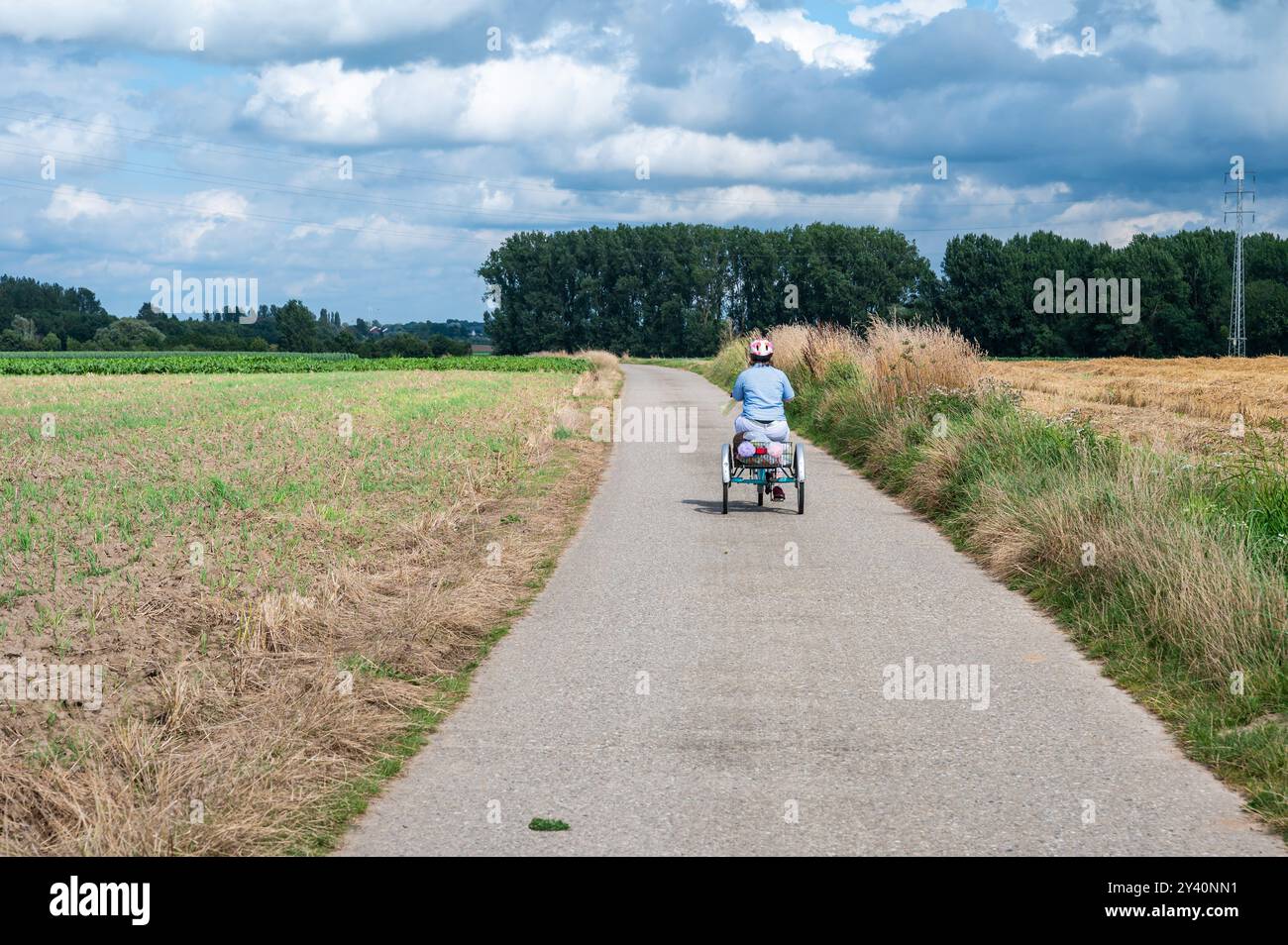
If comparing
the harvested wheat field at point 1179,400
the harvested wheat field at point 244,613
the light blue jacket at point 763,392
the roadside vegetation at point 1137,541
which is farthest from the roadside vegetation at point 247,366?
the light blue jacket at point 763,392

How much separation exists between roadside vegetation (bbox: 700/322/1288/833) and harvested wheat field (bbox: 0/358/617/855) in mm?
3969

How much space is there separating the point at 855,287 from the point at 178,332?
7155 cm

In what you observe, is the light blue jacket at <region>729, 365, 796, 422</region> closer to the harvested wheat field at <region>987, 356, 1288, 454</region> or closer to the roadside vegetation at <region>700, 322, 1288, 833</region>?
the roadside vegetation at <region>700, 322, 1288, 833</region>

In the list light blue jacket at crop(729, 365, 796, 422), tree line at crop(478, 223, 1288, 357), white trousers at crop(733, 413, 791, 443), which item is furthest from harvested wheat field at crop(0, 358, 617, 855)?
tree line at crop(478, 223, 1288, 357)

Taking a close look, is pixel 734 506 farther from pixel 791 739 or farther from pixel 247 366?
pixel 247 366

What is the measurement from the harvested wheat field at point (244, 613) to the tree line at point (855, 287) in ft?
232

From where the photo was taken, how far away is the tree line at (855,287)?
313 feet

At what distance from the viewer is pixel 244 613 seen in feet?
24.3

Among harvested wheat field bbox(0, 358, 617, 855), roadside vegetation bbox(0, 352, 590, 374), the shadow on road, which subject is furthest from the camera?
roadside vegetation bbox(0, 352, 590, 374)

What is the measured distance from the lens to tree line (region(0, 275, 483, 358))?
105000 millimetres

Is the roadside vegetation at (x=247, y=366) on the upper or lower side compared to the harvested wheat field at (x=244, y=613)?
upper

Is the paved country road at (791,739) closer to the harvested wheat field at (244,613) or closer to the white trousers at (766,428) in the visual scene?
the harvested wheat field at (244,613)

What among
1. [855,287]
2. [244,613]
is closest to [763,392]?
[244,613]

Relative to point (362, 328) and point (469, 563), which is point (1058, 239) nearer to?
point (362, 328)
